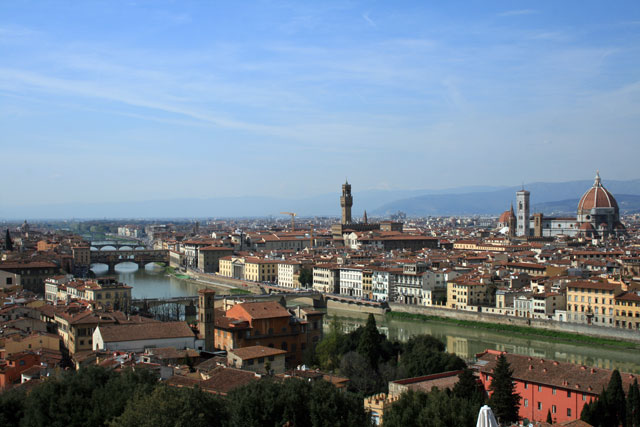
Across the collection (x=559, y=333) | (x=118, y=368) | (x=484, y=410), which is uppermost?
(x=484, y=410)

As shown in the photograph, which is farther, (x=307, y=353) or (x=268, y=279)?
(x=268, y=279)

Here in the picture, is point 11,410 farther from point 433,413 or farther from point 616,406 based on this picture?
point 616,406

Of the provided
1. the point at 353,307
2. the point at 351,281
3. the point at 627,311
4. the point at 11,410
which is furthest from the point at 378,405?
the point at 351,281

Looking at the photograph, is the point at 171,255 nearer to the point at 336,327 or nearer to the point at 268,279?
the point at 268,279

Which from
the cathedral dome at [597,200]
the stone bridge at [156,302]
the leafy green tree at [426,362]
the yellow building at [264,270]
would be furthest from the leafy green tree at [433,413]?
the cathedral dome at [597,200]

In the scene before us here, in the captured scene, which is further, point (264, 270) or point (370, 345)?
point (264, 270)

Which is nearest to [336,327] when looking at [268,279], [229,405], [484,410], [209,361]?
[209,361]

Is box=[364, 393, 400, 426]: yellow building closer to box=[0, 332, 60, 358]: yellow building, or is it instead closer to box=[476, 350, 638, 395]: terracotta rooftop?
box=[476, 350, 638, 395]: terracotta rooftop

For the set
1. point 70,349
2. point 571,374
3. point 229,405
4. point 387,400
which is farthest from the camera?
point 70,349
